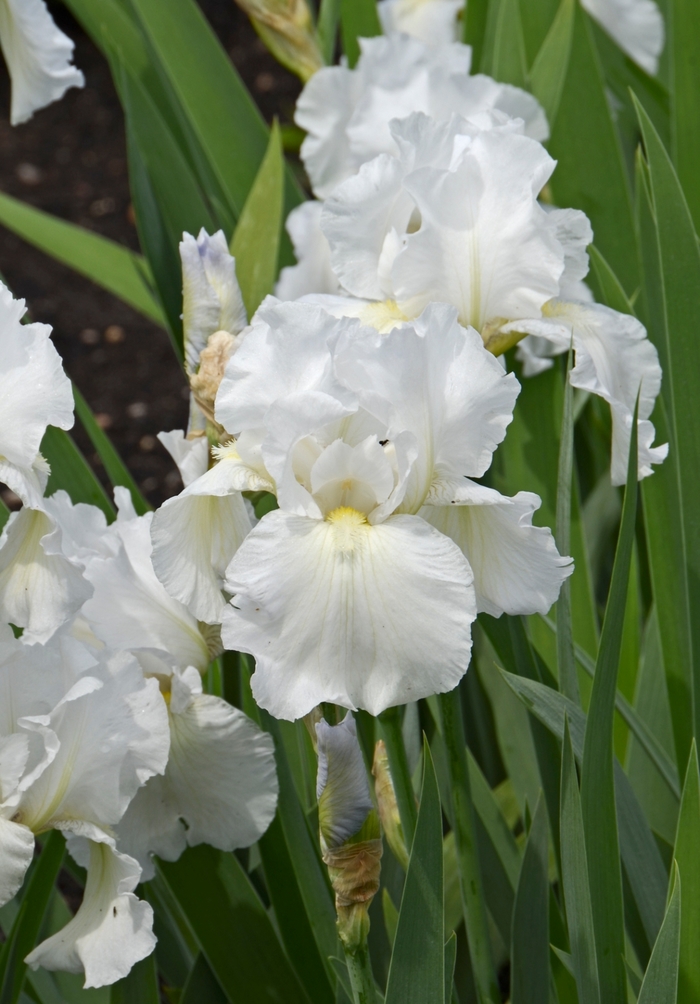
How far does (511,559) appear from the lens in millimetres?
570

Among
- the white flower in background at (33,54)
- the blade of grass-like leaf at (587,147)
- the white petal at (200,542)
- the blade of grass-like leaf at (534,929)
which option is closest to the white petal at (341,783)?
the white petal at (200,542)

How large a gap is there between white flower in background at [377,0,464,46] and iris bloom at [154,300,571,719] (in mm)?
978

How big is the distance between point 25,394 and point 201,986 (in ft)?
1.59

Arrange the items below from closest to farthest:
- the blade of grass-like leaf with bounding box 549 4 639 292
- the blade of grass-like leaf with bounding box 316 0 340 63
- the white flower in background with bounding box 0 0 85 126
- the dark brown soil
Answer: the white flower in background with bounding box 0 0 85 126
the blade of grass-like leaf with bounding box 549 4 639 292
the blade of grass-like leaf with bounding box 316 0 340 63
the dark brown soil

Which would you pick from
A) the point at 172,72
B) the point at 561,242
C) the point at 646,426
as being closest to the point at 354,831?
the point at 646,426

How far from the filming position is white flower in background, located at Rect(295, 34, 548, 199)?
934 mm

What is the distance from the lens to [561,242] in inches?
29.5

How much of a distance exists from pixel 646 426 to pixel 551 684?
0.25 m

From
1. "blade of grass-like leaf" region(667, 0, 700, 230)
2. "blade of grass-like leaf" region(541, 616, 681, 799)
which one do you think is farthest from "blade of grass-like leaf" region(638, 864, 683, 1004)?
"blade of grass-like leaf" region(667, 0, 700, 230)

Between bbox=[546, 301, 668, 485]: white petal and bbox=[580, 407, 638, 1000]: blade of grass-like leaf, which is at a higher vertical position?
bbox=[546, 301, 668, 485]: white petal

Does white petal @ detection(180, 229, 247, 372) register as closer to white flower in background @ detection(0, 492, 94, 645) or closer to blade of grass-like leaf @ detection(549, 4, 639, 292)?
white flower in background @ detection(0, 492, 94, 645)

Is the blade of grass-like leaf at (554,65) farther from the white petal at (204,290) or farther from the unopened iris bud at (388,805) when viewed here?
the unopened iris bud at (388,805)

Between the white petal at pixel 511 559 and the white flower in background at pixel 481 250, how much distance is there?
0.49ft

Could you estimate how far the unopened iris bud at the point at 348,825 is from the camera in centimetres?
54
